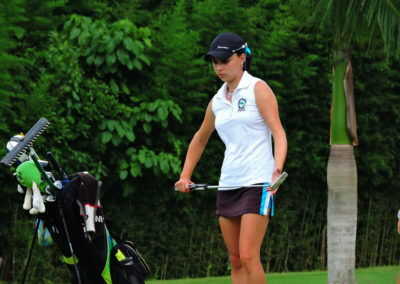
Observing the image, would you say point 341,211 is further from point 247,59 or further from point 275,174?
point 275,174

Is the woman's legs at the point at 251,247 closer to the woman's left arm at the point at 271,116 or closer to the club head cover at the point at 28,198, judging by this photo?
the woman's left arm at the point at 271,116

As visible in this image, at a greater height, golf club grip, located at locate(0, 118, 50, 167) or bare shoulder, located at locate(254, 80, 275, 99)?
bare shoulder, located at locate(254, 80, 275, 99)

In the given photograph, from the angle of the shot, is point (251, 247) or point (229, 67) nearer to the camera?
point (251, 247)

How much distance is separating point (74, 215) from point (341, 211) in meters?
3.35

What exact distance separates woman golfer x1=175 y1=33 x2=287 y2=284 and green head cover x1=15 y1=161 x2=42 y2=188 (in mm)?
1145

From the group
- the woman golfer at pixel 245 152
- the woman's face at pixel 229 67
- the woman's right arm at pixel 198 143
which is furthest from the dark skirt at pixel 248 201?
the woman's face at pixel 229 67

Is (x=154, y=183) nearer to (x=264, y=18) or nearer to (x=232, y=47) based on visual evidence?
(x=264, y=18)

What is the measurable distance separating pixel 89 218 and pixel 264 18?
16.3 ft

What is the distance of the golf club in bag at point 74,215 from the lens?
496 cm

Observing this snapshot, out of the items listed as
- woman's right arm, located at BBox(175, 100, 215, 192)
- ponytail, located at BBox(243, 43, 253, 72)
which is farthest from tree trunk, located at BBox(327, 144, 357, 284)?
ponytail, located at BBox(243, 43, 253, 72)

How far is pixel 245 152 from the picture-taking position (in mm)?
4816

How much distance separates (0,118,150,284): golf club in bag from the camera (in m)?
4.96

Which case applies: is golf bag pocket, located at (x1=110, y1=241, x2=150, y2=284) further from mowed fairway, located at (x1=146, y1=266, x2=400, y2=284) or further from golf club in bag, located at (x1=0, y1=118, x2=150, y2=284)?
mowed fairway, located at (x1=146, y1=266, x2=400, y2=284)

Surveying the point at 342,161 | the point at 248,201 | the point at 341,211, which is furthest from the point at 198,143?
the point at 341,211
